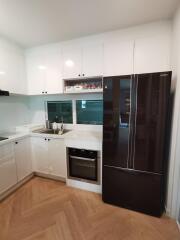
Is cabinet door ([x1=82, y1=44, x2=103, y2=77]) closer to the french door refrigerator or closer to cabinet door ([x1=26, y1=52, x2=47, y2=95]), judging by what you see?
the french door refrigerator

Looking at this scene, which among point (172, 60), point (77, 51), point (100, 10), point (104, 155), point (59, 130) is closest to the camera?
point (100, 10)

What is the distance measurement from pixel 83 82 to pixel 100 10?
120 centimetres

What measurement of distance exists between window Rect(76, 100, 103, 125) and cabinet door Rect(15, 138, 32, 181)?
1.12 metres

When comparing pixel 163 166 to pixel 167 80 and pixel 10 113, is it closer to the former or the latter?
pixel 167 80

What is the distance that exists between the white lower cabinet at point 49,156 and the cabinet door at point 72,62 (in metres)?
1.22

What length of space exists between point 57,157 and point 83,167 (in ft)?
1.76

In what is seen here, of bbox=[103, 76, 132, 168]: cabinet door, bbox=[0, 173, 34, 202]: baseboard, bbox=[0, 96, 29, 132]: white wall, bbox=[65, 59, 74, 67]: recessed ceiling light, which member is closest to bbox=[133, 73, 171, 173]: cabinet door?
bbox=[103, 76, 132, 168]: cabinet door

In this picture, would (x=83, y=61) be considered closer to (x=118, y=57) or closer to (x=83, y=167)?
(x=118, y=57)

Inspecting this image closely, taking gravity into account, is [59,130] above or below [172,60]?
below

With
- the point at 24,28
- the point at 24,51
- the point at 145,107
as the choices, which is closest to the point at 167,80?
the point at 145,107

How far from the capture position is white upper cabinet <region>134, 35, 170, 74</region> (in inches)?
73.9

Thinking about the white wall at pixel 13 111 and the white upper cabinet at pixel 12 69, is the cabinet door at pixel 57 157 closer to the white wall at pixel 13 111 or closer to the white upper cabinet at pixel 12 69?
the white wall at pixel 13 111

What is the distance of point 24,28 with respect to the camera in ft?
6.64

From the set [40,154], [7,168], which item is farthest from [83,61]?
[7,168]
